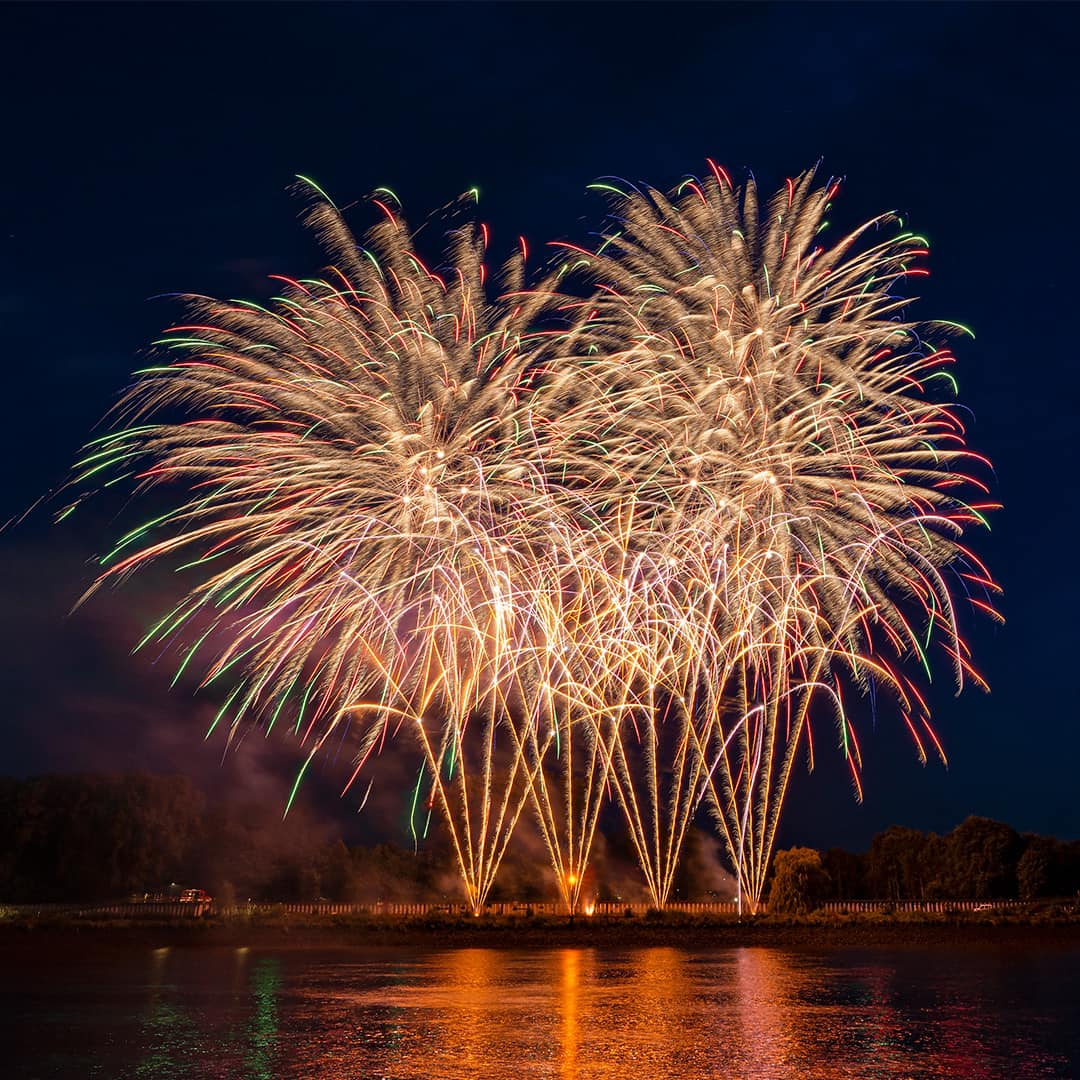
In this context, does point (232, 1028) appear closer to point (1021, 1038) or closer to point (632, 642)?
point (1021, 1038)

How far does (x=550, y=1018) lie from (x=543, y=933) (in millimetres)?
19389

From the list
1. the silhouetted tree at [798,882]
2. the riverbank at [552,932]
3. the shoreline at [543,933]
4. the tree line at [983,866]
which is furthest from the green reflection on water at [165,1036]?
the tree line at [983,866]

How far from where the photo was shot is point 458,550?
28797mm

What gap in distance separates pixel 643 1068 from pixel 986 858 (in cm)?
5361

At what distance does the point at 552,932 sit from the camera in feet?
121

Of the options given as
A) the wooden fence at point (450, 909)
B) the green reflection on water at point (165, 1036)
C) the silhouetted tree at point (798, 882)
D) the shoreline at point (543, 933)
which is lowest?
the green reflection on water at point (165, 1036)

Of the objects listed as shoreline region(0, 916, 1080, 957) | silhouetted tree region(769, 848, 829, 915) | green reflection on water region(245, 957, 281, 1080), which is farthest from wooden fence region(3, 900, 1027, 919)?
green reflection on water region(245, 957, 281, 1080)

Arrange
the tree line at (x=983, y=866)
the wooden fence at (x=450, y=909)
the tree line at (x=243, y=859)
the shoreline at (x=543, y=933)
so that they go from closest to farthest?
the shoreline at (x=543, y=933) < the wooden fence at (x=450, y=909) < the tree line at (x=243, y=859) < the tree line at (x=983, y=866)

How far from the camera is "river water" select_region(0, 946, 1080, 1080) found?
46.9ft

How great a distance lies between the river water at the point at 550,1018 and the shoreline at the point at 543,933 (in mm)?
5615

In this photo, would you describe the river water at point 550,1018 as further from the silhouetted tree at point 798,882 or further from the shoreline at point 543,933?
the silhouetted tree at point 798,882

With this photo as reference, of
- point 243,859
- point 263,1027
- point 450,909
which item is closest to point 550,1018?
point 263,1027

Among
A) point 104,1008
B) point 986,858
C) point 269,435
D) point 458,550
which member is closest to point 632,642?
point 458,550

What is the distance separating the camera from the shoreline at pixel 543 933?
3588cm
